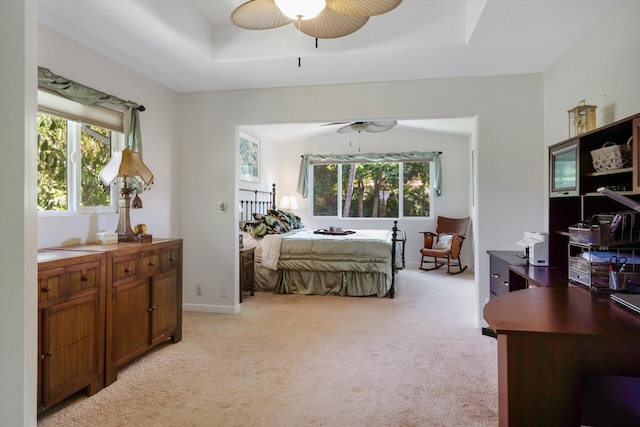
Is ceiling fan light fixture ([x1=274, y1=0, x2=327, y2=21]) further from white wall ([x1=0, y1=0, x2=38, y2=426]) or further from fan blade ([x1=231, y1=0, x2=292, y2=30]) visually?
white wall ([x1=0, y1=0, x2=38, y2=426])

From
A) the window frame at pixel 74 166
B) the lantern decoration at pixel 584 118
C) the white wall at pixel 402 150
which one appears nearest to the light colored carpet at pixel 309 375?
the window frame at pixel 74 166

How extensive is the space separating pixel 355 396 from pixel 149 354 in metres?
1.67

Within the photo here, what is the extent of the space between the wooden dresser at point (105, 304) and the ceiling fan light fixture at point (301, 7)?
1.75m

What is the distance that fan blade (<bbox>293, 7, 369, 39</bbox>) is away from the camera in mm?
1910

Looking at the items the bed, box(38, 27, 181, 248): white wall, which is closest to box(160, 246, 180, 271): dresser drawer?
box(38, 27, 181, 248): white wall

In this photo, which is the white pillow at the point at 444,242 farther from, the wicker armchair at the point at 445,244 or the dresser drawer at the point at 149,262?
the dresser drawer at the point at 149,262

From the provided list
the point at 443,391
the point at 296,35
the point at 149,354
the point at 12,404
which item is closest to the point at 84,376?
the point at 149,354

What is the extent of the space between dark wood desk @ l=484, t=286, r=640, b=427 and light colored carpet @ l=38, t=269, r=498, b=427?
2.86 ft

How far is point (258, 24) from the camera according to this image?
200 centimetres

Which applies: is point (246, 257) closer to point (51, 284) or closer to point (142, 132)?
point (142, 132)

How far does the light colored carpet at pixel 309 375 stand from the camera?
2080 mm

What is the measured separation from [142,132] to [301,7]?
2476mm

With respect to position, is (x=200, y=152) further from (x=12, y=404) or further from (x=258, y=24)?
(x=12, y=404)

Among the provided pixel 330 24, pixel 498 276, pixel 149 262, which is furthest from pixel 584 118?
pixel 149 262
